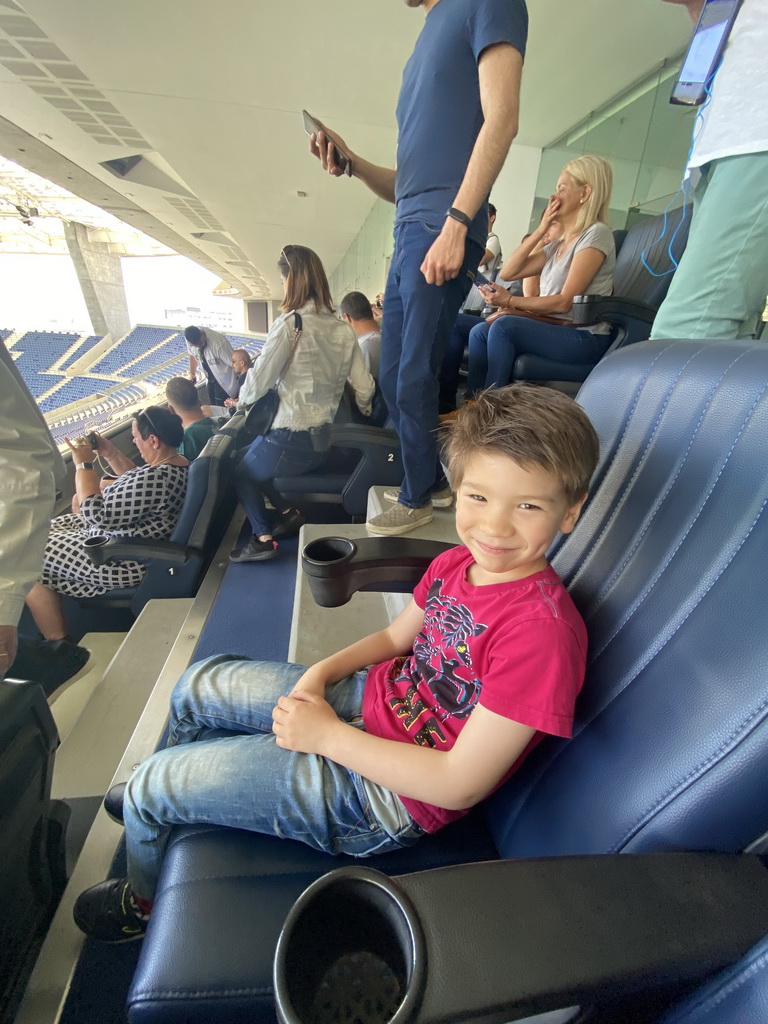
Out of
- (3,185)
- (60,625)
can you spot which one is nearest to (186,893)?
(60,625)

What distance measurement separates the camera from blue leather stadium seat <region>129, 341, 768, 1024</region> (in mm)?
436

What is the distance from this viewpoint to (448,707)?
2.30 feet

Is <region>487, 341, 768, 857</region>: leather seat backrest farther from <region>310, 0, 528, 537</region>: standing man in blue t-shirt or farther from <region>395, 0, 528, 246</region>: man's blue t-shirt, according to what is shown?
<region>395, 0, 528, 246</region>: man's blue t-shirt

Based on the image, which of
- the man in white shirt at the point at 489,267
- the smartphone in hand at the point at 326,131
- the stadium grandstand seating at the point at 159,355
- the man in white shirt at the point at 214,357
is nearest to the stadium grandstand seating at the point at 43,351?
the stadium grandstand seating at the point at 159,355

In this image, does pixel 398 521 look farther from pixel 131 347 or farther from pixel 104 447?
pixel 131 347

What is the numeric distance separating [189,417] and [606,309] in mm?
2793

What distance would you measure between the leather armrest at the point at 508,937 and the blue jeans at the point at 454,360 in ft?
7.18

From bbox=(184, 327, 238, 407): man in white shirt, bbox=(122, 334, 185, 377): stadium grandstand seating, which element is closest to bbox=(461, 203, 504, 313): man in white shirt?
bbox=(184, 327, 238, 407): man in white shirt

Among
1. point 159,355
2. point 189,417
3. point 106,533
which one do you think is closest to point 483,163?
point 106,533

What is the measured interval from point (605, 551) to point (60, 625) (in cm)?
226

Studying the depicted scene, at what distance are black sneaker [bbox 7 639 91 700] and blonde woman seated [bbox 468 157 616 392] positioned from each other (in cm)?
205

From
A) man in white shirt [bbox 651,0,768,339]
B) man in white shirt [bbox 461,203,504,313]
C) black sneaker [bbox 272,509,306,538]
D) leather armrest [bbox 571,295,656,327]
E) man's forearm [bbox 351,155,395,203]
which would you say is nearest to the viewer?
man in white shirt [bbox 651,0,768,339]

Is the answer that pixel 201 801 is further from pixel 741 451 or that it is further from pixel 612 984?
pixel 741 451

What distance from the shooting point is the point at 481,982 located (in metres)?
0.30
